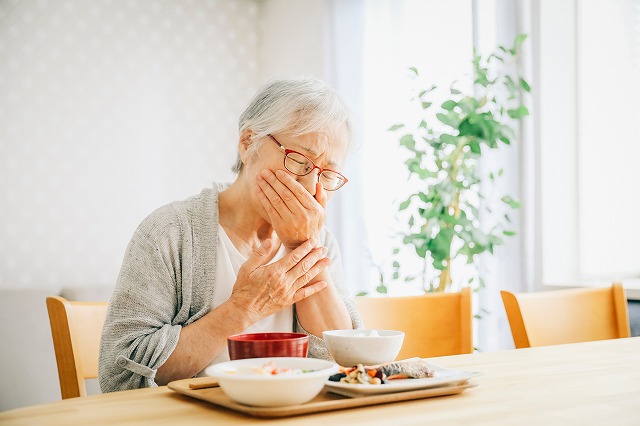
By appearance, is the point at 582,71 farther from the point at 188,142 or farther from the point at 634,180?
the point at 188,142

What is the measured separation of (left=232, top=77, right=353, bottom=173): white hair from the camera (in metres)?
1.43

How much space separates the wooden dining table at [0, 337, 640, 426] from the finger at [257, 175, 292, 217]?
51 centimetres

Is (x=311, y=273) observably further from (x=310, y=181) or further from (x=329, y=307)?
(x=310, y=181)

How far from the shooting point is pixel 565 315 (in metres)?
1.71

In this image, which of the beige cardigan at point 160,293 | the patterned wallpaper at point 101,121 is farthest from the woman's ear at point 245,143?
the patterned wallpaper at point 101,121

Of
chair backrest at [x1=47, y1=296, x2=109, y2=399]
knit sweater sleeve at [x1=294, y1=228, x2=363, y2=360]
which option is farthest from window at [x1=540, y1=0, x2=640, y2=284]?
chair backrest at [x1=47, y1=296, x2=109, y2=399]

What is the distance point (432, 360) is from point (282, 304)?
300 mm

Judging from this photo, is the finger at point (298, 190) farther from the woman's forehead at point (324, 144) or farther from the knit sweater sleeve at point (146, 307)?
the knit sweater sleeve at point (146, 307)

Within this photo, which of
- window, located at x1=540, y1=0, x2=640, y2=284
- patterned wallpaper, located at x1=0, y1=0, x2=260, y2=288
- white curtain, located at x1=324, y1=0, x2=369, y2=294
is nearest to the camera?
window, located at x1=540, y1=0, x2=640, y2=284

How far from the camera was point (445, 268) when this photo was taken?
2.66m

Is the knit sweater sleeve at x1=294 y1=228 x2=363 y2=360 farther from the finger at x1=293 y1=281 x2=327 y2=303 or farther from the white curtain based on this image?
the white curtain

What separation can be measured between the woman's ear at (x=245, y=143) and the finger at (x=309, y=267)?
11.8 inches

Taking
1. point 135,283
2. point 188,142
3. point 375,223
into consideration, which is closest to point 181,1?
point 188,142

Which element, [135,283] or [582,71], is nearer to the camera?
[135,283]
